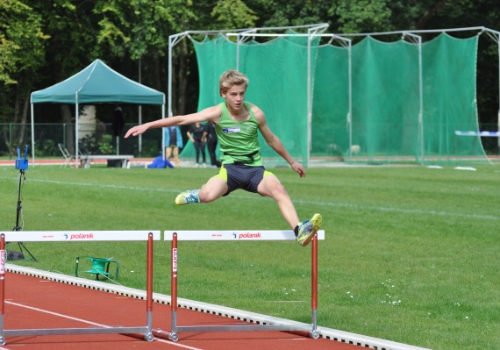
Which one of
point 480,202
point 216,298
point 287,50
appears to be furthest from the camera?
point 287,50

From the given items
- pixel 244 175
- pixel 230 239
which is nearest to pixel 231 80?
pixel 244 175

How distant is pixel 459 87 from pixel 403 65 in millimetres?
2167

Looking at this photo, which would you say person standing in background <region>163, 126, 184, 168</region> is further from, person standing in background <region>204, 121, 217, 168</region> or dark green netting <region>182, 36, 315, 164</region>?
person standing in background <region>204, 121, 217, 168</region>

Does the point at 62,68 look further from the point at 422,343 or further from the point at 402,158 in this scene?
the point at 422,343

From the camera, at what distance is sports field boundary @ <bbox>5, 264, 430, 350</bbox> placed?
10278 millimetres

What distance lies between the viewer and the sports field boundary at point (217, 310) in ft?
33.7

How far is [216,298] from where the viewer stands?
44.9ft

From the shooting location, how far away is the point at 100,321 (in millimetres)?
11734

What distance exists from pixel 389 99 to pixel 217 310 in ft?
103

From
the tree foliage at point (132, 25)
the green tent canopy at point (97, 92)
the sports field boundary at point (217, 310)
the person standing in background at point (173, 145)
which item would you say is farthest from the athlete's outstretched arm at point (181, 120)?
the tree foliage at point (132, 25)

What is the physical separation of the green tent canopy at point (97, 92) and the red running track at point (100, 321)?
2549cm

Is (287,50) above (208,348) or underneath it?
above

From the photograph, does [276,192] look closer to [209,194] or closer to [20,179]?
[209,194]

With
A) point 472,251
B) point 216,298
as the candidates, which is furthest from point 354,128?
point 216,298
